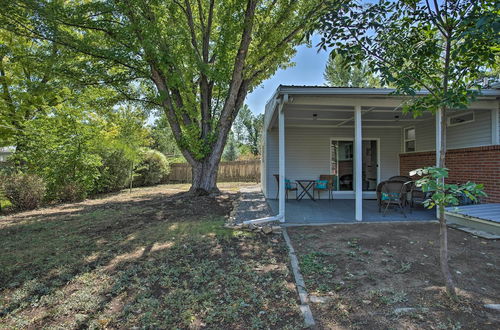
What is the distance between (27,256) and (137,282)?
7.06 ft

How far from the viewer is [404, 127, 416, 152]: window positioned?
7962 mm

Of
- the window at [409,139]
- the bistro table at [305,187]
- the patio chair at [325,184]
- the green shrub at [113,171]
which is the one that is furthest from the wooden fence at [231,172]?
the window at [409,139]

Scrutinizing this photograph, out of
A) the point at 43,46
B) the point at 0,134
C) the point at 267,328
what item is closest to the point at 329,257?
the point at 267,328

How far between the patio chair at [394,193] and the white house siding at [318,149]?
8.64ft

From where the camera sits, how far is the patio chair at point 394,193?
5.63 metres

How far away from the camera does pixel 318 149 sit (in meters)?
8.54

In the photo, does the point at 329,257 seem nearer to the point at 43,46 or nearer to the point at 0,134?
the point at 0,134

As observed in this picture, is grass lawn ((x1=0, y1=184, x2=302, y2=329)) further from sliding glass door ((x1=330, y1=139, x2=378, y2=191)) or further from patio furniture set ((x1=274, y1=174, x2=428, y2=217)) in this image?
sliding glass door ((x1=330, y1=139, x2=378, y2=191))

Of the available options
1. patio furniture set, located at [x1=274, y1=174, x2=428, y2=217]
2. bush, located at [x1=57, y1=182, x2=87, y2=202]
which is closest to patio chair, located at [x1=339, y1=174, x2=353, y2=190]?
patio furniture set, located at [x1=274, y1=174, x2=428, y2=217]

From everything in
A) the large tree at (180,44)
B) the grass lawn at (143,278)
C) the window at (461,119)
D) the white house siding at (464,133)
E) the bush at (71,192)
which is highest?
the large tree at (180,44)

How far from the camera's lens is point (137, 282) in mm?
2764

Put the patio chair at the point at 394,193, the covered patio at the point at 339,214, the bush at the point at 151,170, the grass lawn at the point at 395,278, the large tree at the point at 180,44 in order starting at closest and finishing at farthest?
the grass lawn at the point at 395,278, the covered patio at the point at 339,214, the patio chair at the point at 394,193, the large tree at the point at 180,44, the bush at the point at 151,170

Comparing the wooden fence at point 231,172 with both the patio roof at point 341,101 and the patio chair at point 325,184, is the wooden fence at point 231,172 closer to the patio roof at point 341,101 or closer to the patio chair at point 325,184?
the patio chair at point 325,184

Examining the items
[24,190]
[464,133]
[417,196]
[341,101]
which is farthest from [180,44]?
[464,133]
